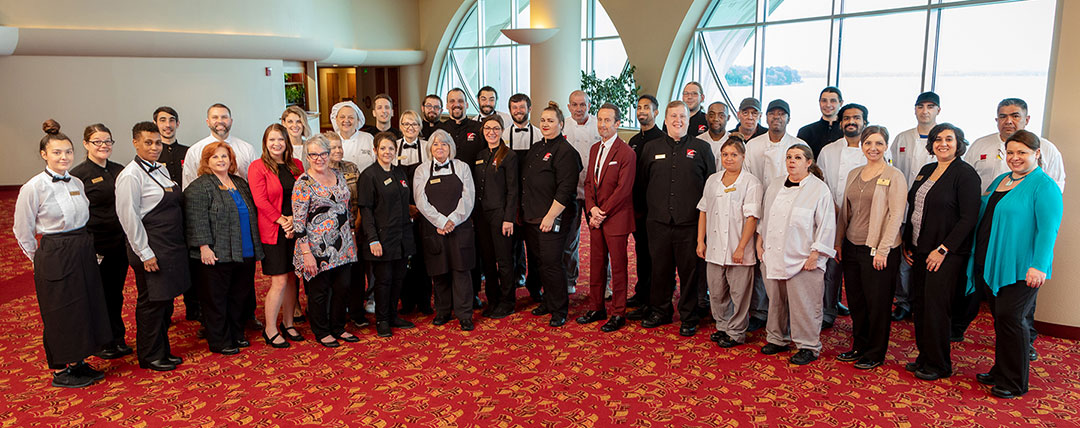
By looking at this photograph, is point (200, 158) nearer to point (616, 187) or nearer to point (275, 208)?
point (275, 208)

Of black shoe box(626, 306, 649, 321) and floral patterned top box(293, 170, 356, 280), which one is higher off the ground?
floral patterned top box(293, 170, 356, 280)

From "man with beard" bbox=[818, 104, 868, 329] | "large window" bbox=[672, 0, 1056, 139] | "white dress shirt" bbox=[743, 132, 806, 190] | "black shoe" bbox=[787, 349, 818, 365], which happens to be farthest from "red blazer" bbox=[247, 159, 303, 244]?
"large window" bbox=[672, 0, 1056, 139]

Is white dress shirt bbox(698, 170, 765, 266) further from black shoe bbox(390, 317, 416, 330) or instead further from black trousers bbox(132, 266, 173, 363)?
black trousers bbox(132, 266, 173, 363)

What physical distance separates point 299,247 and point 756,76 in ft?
31.7

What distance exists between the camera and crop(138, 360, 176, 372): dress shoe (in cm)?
441

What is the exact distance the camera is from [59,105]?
40.9 ft

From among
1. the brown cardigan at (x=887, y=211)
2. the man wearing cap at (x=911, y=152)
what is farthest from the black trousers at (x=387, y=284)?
the man wearing cap at (x=911, y=152)

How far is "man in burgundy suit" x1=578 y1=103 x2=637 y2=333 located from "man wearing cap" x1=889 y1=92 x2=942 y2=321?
6.44ft

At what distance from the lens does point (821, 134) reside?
18.8 ft

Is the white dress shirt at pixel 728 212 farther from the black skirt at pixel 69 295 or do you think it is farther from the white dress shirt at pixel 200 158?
the black skirt at pixel 69 295


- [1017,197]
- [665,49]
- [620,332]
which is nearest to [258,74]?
[665,49]

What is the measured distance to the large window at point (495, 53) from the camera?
49.0 ft

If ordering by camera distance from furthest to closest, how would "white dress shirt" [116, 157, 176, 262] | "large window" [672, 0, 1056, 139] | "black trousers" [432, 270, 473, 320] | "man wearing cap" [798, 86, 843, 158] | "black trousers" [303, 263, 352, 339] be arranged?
"large window" [672, 0, 1056, 139] → "man wearing cap" [798, 86, 843, 158] → "black trousers" [432, 270, 473, 320] → "black trousers" [303, 263, 352, 339] → "white dress shirt" [116, 157, 176, 262]

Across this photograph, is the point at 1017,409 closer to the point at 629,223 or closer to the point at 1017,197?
the point at 1017,197
